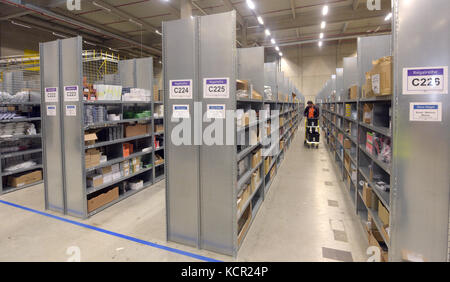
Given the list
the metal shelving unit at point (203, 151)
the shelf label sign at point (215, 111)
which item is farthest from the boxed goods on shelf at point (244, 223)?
the shelf label sign at point (215, 111)

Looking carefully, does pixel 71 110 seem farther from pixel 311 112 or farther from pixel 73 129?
pixel 311 112

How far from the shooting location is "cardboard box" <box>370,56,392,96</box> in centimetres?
220

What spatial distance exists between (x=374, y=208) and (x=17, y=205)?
5.47m

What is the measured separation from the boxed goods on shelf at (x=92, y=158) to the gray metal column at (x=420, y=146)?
3.89 m

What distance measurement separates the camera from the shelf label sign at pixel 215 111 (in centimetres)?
265

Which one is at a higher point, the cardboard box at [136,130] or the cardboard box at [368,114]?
the cardboard box at [368,114]

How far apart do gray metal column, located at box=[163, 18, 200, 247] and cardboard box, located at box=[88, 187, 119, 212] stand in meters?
1.57

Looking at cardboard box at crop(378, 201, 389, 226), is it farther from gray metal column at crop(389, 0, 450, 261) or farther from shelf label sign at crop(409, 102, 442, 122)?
shelf label sign at crop(409, 102, 442, 122)

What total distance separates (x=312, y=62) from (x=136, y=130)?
55.2ft

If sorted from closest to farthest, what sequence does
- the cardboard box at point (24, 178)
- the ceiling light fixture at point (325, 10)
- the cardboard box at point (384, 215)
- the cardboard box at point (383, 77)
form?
the cardboard box at point (383, 77) → the cardboard box at point (384, 215) → the cardboard box at point (24, 178) → the ceiling light fixture at point (325, 10)

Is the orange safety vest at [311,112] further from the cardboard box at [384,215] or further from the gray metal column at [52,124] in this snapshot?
the gray metal column at [52,124]

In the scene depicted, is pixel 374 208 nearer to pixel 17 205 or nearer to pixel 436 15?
pixel 436 15

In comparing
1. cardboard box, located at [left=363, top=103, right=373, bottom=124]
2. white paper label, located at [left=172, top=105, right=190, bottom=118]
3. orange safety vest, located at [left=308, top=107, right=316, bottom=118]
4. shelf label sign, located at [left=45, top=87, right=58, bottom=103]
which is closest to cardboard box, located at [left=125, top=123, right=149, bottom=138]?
shelf label sign, located at [left=45, top=87, right=58, bottom=103]
